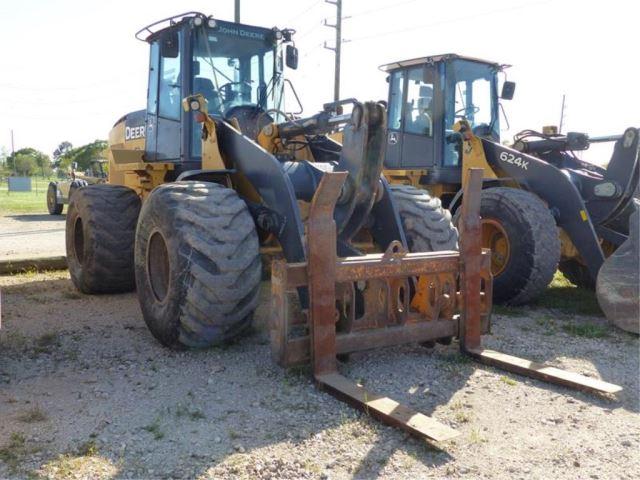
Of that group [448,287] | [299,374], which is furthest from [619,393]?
[299,374]

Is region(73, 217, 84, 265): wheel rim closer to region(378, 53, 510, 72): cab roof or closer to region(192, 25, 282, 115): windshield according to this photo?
region(192, 25, 282, 115): windshield

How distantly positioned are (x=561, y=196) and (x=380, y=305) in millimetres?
3516

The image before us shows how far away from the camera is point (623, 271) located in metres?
5.56

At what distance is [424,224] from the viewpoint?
5105 millimetres

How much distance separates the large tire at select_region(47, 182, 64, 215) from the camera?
2194 centimetres

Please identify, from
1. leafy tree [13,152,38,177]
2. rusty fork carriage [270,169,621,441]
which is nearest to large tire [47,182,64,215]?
rusty fork carriage [270,169,621,441]

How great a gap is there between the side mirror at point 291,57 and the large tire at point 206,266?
266cm

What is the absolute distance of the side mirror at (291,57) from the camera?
6.76 m

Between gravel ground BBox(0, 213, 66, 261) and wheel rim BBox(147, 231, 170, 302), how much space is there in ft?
14.9

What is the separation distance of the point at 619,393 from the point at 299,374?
6.69 feet

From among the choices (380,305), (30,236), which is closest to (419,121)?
(380,305)

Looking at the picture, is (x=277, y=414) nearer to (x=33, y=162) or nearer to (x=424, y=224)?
(x=424, y=224)

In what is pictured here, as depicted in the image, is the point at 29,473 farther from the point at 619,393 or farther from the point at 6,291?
the point at 6,291

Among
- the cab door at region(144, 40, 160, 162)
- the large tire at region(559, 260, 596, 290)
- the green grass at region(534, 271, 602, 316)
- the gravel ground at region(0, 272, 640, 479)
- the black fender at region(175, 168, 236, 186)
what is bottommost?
the green grass at region(534, 271, 602, 316)
